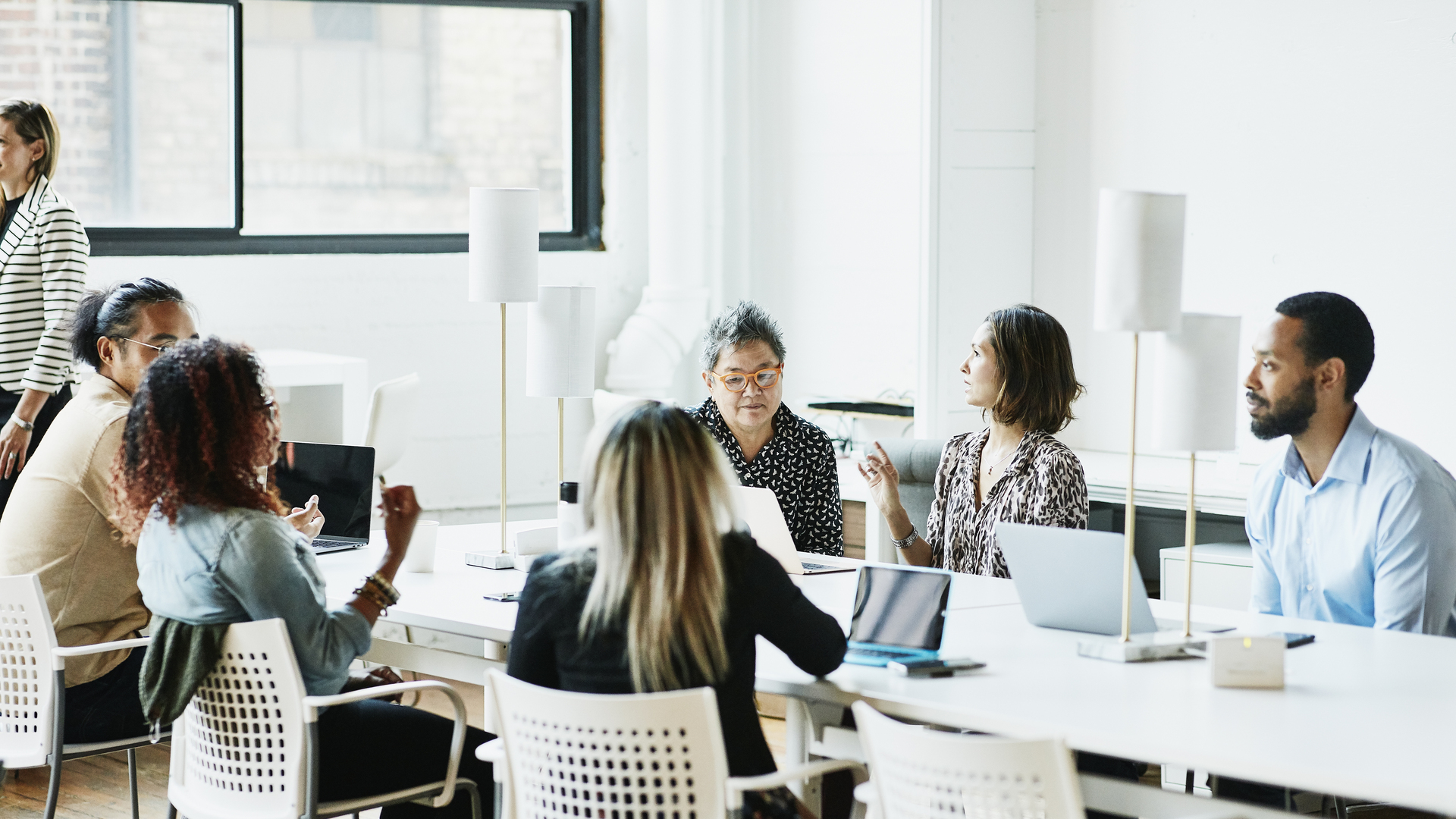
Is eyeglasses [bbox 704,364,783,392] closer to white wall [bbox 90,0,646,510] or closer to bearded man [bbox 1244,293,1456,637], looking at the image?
bearded man [bbox 1244,293,1456,637]

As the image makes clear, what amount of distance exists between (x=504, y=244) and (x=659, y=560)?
4.39 ft

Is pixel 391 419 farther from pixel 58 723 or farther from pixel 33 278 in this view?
pixel 58 723

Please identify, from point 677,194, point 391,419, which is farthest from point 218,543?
point 677,194

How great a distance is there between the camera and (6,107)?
14.4 ft

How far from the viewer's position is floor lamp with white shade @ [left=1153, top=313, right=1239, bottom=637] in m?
2.66

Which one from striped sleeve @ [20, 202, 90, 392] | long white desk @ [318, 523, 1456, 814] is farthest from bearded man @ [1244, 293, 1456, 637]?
striped sleeve @ [20, 202, 90, 392]

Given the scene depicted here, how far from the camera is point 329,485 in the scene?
151 inches

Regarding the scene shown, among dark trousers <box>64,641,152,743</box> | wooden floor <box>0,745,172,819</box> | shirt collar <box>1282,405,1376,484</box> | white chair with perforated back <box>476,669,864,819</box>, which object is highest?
shirt collar <box>1282,405,1376,484</box>

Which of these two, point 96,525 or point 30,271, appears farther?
point 30,271

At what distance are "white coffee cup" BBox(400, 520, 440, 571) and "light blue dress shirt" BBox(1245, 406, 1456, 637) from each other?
5.78 ft

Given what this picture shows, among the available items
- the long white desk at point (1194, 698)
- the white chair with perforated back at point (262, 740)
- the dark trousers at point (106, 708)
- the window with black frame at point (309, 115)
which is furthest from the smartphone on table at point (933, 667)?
the window with black frame at point (309, 115)

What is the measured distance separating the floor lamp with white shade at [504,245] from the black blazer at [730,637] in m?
1.05

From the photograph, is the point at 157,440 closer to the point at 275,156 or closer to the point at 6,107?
the point at 6,107

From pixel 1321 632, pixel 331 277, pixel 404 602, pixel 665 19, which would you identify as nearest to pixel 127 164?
pixel 331 277
